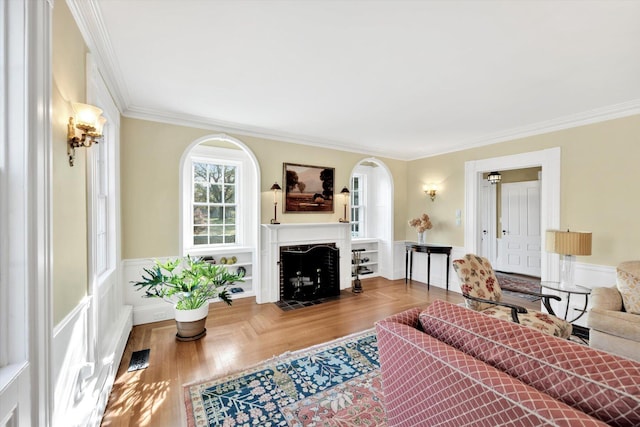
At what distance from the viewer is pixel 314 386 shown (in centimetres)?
205

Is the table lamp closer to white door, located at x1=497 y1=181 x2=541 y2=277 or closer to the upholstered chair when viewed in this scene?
the upholstered chair

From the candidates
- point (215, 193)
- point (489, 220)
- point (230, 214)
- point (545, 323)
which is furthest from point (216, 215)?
point (489, 220)

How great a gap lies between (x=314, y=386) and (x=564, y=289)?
2916 mm

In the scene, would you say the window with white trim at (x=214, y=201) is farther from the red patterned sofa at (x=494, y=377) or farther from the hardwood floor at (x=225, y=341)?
the red patterned sofa at (x=494, y=377)

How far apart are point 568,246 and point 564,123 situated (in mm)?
1659

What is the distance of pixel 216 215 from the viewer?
4.50 m

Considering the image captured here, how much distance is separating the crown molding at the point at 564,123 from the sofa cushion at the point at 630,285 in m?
1.72

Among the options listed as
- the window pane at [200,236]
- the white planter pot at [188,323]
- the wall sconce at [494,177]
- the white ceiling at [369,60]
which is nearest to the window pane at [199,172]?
the window pane at [200,236]

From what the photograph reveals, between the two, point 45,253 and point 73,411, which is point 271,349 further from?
point 45,253

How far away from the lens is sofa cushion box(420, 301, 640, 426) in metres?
0.82

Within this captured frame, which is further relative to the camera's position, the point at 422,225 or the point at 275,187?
the point at 422,225

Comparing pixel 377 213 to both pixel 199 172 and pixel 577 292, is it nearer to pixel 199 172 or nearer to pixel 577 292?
pixel 577 292

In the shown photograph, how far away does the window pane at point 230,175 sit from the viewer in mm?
4590

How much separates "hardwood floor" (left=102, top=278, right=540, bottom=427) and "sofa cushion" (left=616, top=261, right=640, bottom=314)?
1.63 metres
